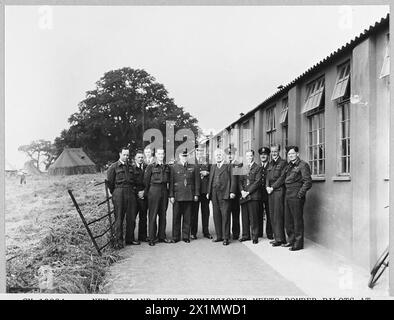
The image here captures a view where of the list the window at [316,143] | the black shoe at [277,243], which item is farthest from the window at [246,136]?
the black shoe at [277,243]

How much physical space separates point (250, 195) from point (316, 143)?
153 centimetres

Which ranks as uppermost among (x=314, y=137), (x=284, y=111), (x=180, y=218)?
(x=284, y=111)

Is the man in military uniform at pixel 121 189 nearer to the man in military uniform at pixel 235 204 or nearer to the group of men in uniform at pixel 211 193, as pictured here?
the group of men in uniform at pixel 211 193

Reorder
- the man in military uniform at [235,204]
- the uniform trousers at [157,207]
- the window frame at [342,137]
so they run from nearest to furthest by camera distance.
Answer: the window frame at [342,137] < the uniform trousers at [157,207] < the man in military uniform at [235,204]

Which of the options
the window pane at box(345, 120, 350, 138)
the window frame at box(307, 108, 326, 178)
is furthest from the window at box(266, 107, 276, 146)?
the window pane at box(345, 120, 350, 138)

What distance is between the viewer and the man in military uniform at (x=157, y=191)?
292 inches

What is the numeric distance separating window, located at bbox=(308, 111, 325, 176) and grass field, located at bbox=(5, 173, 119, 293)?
380 centimetres

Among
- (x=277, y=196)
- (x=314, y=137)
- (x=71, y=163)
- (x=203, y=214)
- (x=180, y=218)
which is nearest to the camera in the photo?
(x=71, y=163)

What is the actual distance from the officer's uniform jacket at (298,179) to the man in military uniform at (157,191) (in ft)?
6.88

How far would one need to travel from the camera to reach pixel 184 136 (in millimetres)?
7363

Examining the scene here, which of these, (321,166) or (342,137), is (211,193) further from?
(342,137)

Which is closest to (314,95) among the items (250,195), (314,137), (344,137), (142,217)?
(314,137)

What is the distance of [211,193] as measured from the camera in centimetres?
789
